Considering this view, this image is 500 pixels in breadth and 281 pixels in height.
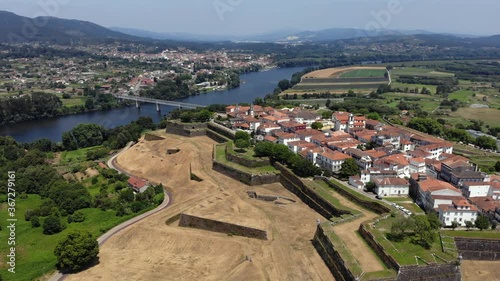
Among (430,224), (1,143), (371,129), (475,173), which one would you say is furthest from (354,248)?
(1,143)

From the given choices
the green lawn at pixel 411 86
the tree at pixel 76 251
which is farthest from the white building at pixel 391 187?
the green lawn at pixel 411 86

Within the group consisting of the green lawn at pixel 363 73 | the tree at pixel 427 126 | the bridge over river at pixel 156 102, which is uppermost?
the tree at pixel 427 126

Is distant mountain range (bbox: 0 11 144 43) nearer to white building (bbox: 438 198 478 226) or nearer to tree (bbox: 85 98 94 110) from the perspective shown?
tree (bbox: 85 98 94 110)

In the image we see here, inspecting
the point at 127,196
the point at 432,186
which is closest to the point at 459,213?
the point at 432,186

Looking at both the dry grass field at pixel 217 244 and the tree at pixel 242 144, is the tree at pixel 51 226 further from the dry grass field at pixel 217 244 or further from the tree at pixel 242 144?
the tree at pixel 242 144

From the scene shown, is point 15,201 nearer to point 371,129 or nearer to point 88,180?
point 88,180

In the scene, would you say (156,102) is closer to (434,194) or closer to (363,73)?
(434,194)
